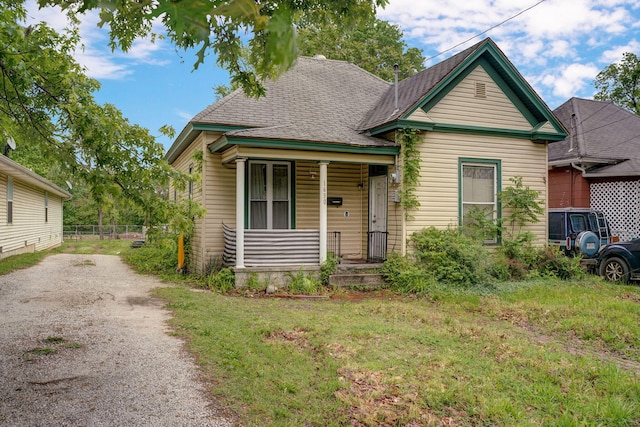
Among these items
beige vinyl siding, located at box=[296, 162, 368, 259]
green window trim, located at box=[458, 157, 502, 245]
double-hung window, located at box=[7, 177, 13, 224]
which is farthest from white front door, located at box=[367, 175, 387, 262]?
double-hung window, located at box=[7, 177, 13, 224]

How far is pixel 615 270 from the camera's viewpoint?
11.0m

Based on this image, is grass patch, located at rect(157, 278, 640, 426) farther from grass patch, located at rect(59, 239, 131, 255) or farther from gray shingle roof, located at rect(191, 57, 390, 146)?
grass patch, located at rect(59, 239, 131, 255)

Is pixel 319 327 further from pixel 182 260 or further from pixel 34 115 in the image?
pixel 182 260

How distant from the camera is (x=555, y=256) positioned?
1167 centimetres

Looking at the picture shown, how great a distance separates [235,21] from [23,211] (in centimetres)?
2156

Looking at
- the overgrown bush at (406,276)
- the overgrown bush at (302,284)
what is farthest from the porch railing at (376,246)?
the overgrown bush at (302,284)

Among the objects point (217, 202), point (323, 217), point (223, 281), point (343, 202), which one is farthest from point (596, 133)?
point (223, 281)

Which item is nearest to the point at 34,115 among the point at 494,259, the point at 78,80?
the point at 78,80

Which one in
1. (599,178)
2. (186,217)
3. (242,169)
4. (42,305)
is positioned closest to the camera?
(186,217)

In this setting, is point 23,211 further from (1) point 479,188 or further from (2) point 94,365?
(1) point 479,188

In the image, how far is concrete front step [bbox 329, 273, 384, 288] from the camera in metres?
10.1

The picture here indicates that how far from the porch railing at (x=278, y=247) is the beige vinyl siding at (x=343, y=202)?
136cm

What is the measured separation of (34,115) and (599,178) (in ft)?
52.0

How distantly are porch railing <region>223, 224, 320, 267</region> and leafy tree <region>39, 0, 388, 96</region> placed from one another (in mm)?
5056
